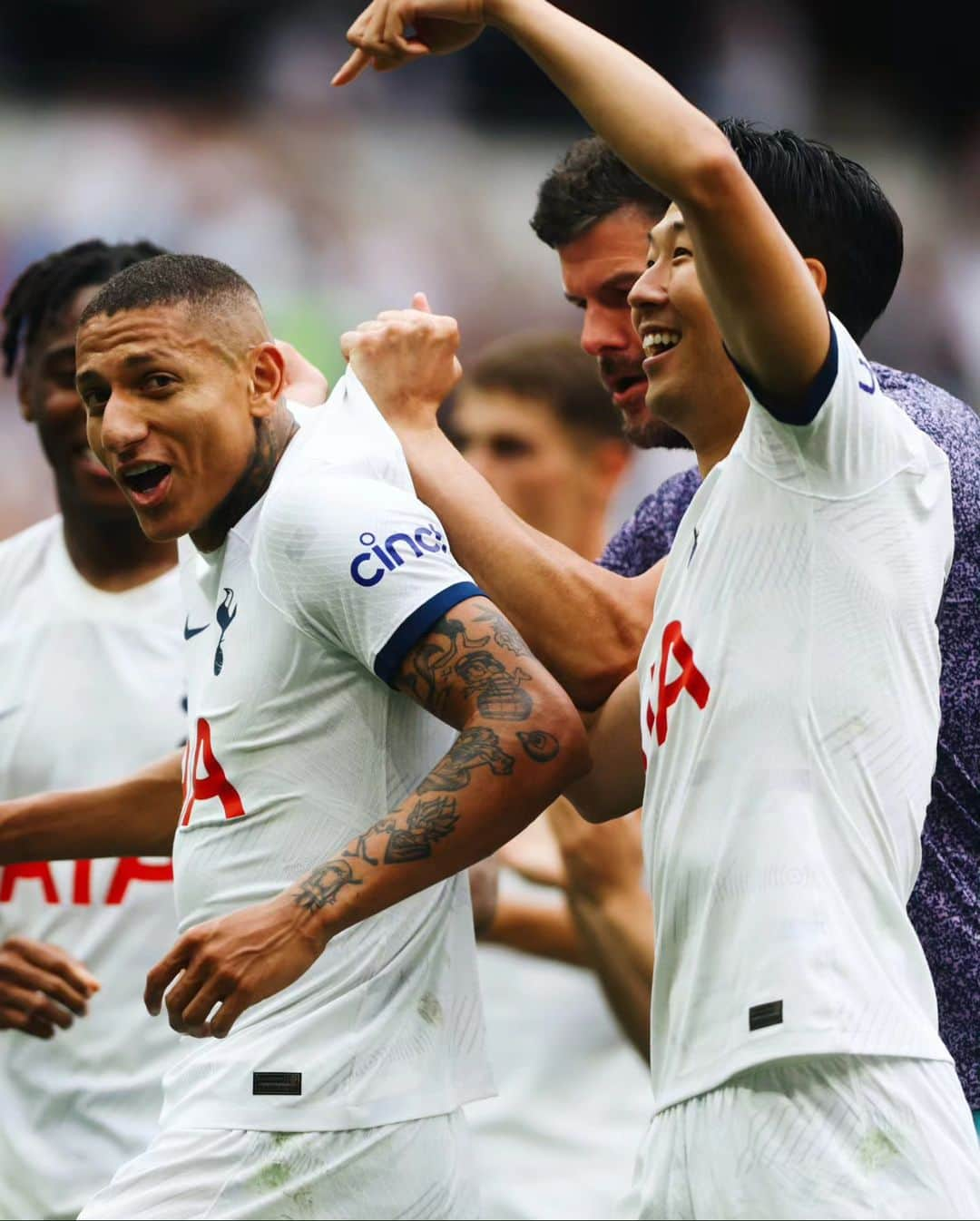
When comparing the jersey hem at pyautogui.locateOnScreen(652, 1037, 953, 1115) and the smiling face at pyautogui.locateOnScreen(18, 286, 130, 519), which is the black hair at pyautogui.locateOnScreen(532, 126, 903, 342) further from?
the smiling face at pyautogui.locateOnScreen(18, 286, 130, 519)

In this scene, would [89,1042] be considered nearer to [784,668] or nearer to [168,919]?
[168,919]

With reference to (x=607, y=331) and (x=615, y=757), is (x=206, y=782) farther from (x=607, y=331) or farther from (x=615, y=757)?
(x=607, y=331)

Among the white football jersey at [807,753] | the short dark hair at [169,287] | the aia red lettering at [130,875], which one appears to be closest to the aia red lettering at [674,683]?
the white football jersey at [807,753]

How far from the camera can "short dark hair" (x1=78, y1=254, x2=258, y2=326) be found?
3.29 m

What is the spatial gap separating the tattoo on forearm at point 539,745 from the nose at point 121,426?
2.91 ft

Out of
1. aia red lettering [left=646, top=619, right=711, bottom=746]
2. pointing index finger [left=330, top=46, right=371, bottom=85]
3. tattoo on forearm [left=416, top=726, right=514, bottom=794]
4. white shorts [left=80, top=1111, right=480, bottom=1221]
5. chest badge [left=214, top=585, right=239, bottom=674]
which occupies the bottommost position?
white shorts [left=80, top=1111, right=480, bottom=1221]

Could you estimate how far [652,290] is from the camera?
2.83 m

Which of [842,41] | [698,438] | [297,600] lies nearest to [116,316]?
[297,600]

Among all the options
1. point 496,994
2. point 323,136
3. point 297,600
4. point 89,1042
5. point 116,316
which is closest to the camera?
point 297,600

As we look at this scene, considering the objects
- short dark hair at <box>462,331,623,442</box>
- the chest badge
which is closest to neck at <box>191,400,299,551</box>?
the chest badge

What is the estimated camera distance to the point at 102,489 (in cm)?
552

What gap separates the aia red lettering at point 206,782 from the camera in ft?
9.72

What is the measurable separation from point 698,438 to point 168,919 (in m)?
2.62

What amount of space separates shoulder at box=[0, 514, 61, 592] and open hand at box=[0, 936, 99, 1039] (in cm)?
123
